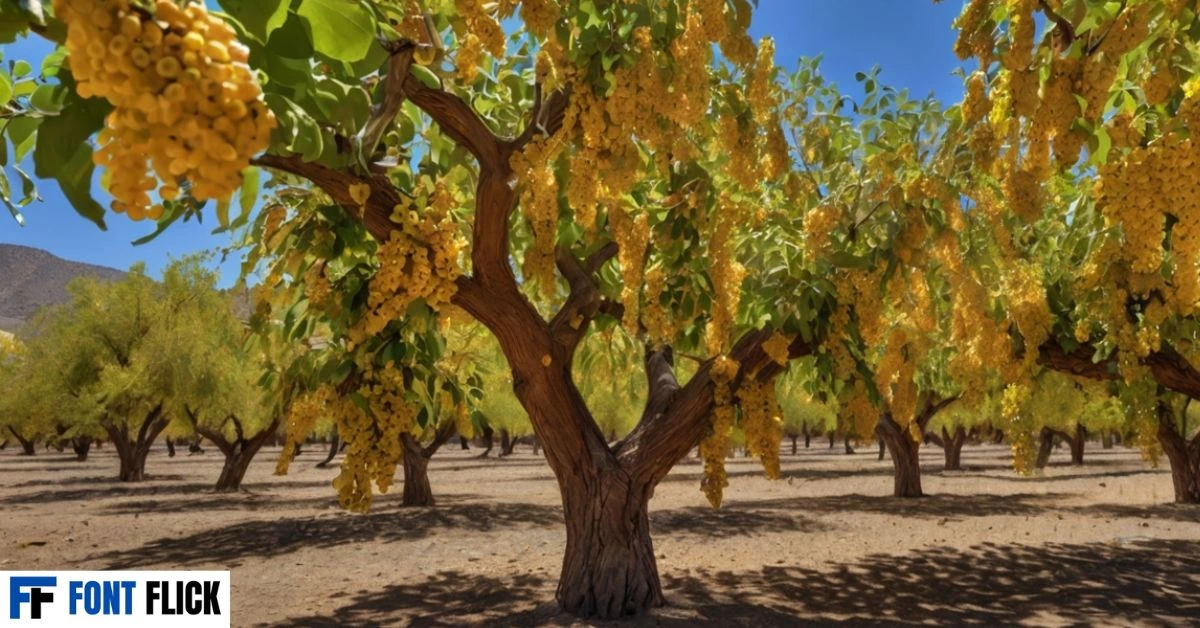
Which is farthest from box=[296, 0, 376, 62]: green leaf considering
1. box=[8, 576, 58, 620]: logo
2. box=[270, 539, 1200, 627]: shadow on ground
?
box=[8, 576, 58, 620]: logo

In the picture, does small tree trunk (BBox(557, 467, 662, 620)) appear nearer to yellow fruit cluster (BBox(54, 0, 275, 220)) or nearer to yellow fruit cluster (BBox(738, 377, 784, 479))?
yellow fruit cluster (BBox(738, 377, 784, 479))

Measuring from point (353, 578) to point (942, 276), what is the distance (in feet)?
23.4

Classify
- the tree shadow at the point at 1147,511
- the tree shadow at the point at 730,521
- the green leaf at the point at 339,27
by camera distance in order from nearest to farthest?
the green leaf at the point at 339,27, the tree shadow at the point at 730,521, the tree shadow at the point at 1147,511

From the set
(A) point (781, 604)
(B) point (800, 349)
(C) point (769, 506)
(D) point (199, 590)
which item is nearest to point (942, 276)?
(B) point (800, 349)

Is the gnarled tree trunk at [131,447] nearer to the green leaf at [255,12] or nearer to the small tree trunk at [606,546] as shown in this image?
the small tree trunk at [606,546]

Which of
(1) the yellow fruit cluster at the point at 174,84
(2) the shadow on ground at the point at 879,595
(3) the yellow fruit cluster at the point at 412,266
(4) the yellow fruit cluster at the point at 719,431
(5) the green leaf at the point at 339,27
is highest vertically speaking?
(5) the green leaf at the point at 339,27

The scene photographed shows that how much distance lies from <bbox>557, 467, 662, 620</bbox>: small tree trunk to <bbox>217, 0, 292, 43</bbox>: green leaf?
538 centimetres

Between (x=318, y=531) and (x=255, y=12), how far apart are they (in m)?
13.3

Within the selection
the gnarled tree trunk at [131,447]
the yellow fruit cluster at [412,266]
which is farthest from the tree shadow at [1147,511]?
the gnarled tree trunk at [131,447]

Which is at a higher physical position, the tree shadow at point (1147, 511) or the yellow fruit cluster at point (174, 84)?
the yellow fruit cluster at point (174, 84)

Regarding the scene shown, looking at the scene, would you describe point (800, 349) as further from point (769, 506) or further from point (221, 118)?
point (769, 506)

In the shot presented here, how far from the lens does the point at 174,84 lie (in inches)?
38.5

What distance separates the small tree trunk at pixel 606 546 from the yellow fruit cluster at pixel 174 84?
5777mm

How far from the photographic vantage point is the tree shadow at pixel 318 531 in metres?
11.6
